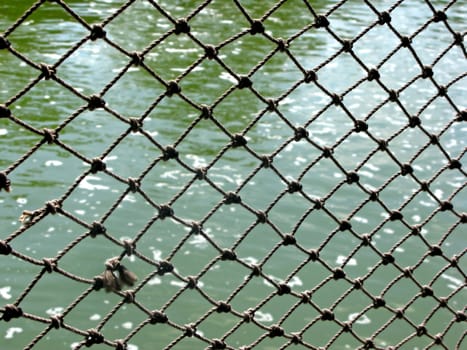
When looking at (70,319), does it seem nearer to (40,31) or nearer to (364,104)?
(364,104)

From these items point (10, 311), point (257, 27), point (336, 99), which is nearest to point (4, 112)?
point (10, 311)

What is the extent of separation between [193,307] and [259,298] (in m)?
0.30

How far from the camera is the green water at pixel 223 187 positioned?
2805 millimetres

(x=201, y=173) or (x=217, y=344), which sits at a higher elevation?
(x=201, y=173)

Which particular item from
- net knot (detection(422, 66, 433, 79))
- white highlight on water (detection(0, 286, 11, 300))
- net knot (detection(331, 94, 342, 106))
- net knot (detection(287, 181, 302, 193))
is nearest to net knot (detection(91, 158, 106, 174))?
net knot (detection(287, 181, 302, 193))

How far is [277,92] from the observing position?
17.1 feet

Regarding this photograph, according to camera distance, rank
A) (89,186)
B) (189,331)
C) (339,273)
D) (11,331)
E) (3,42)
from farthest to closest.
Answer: (89,186) → (11,331) → (339,273) → (189,331) → (3,42)

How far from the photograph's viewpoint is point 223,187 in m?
3.78

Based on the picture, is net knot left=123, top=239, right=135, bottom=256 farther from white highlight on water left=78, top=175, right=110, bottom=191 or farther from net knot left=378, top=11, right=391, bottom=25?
white highlight on water left=78, top=175, right=110, bottom=191

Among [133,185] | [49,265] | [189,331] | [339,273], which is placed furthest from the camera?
[339,273]

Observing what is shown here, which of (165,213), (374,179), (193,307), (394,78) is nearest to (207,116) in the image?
(165,213)

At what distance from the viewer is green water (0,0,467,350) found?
2805 millimetres

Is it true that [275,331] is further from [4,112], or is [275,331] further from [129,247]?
[4,112]

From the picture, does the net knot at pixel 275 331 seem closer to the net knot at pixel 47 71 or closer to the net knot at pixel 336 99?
the net knot at pixel 336 99
